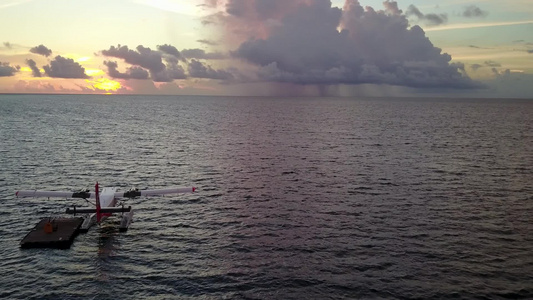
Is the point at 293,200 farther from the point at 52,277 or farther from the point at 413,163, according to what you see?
the point at 413,163

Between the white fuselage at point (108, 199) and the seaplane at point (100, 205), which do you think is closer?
the seaplane at point (100, 205)

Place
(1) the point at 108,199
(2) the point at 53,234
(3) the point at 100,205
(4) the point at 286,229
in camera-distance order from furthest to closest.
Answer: (1) the point at 108,199 → (3) the point at 100,205 → (4) the point at 286,229 → (2) the point at 53,234

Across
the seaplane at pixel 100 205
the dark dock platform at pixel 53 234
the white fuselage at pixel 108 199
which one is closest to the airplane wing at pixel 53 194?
the seaplane at pixel 100 205

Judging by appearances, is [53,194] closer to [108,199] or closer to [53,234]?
[108,199]

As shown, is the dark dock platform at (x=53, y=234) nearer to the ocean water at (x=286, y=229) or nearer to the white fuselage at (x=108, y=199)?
the ocean water at (x=286, y=229)

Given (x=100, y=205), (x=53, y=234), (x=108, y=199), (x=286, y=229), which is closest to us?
(x=53, y=234)

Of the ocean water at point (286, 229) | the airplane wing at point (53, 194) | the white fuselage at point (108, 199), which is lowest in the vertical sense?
the ocean water at point (286, 229)

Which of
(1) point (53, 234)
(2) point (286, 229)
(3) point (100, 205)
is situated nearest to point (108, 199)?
(3) point (100, 205)

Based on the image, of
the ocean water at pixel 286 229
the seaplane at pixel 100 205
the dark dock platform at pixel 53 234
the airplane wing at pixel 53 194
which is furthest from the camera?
the airplane wing at pixel 53 194

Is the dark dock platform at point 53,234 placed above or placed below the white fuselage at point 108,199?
below

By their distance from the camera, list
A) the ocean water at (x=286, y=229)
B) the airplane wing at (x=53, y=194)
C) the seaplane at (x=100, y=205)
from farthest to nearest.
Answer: the airplane wing at (x=53, y=194) < the seaplane at (x=100, y=205) < the ocean water at (x=286, y=229)
